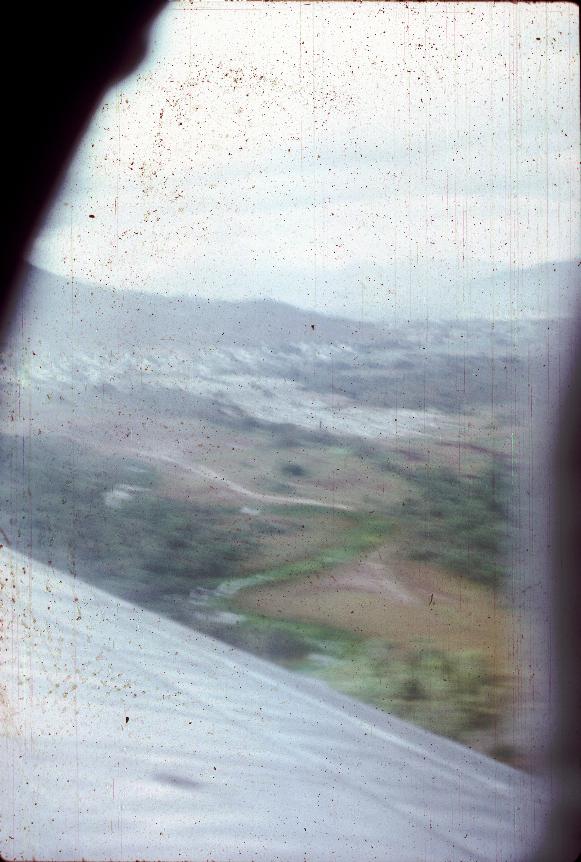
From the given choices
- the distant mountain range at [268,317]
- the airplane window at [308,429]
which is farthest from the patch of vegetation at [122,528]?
the distant mountain range at [268,317]

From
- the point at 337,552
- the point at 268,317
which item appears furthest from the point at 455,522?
the point at 268,317

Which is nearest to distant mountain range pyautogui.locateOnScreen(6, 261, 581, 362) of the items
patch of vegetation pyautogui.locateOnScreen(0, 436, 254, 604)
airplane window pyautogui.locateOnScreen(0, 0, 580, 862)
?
A: airplane window pyautogui.locateOnScreen(0, 0, 580, 862)

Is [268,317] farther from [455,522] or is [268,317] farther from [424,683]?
[424,683]

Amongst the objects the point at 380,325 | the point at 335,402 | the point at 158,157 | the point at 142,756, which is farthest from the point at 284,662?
the point at 158,157

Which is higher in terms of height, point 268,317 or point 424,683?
point 268,317

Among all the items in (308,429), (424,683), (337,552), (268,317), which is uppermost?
(268,317)

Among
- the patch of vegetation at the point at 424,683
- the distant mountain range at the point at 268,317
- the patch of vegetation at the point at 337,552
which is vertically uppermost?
the distant mountain range at the point at 268,317

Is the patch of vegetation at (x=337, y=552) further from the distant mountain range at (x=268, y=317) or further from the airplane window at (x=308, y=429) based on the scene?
the distant mountain range at (x=268, y=317)

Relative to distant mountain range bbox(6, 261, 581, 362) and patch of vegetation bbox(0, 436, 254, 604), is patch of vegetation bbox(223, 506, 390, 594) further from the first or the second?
distant mountain range bbox(6, 261, 581, 362)

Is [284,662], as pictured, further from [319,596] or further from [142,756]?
[142,756]
